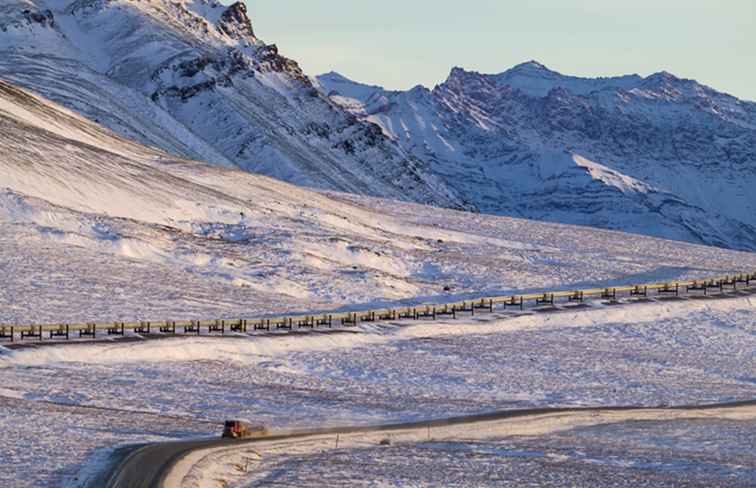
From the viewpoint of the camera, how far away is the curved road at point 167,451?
153 feet

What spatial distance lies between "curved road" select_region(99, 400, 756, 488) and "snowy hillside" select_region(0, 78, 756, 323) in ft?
105

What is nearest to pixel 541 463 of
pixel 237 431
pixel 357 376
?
pixel 237 431

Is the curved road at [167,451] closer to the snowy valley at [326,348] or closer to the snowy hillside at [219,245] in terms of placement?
the snowy valley at [326,348]

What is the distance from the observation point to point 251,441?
181 feet

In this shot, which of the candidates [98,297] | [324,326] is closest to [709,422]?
[324,326]

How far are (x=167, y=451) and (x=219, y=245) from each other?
3084 inches

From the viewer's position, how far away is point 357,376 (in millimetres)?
79125

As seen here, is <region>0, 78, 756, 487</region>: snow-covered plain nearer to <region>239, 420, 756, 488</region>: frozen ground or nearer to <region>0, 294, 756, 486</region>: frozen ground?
<region>0, 294, 756, 486</region>: frozen ground

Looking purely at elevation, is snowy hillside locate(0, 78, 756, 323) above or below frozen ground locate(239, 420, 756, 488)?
above

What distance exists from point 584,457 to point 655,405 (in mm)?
19344

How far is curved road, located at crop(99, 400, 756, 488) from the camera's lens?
153 feet

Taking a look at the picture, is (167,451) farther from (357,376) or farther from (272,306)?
(272,306)

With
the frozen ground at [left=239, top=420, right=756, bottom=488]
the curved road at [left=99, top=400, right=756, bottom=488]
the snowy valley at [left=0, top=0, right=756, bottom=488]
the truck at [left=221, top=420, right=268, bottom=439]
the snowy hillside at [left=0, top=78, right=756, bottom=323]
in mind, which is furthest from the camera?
the snowy hillside at [left=0, top=78, right=756, bottom=323]

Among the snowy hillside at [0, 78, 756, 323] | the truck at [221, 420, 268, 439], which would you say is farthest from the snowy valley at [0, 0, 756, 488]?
the truck at [221, 420, 268, 439]
